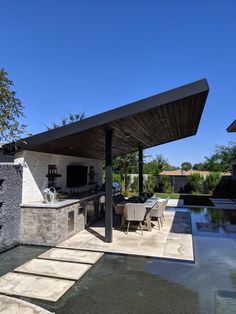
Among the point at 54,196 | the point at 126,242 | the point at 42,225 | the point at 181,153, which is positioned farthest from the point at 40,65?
the point at 181,153

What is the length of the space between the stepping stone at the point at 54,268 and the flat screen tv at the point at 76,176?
17.1 feet

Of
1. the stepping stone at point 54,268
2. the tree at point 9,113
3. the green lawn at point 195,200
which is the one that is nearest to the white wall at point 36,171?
the tree at point 9,113

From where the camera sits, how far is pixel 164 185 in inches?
891

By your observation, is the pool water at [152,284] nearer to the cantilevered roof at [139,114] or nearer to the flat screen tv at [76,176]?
the cantilevered roof at [139,114]

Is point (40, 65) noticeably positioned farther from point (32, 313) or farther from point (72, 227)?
point (32, 313)

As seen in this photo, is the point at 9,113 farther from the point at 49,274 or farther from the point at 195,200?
the point at 195,200

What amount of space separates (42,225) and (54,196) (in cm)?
96

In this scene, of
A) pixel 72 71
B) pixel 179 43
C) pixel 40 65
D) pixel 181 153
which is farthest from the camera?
pixel 181 153

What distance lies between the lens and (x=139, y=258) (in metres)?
6.04

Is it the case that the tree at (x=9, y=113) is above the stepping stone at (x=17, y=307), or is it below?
above

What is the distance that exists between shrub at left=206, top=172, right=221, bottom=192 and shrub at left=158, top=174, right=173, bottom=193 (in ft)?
11.0

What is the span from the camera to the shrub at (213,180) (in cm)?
2184

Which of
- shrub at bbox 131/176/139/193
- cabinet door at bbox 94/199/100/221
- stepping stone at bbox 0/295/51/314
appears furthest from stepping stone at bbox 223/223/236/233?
shrub at bbox 131/176/139/193

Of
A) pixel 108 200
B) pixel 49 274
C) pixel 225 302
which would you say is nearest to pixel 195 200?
pixel 108 200
